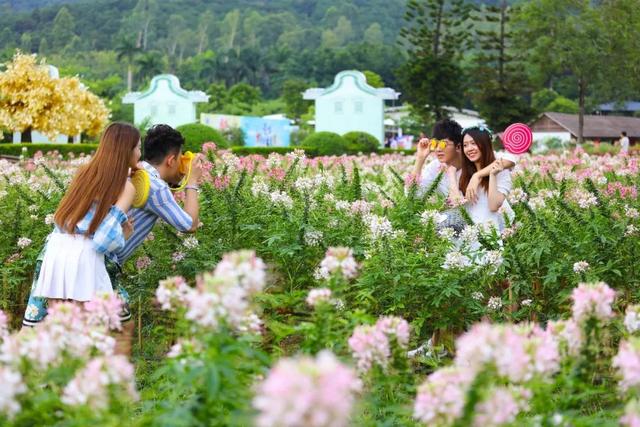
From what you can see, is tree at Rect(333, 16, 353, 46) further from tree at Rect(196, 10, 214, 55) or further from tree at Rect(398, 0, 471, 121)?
tree at Rect(398, 0, 471, 121)

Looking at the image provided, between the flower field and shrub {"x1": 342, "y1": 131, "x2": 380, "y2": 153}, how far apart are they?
23005 millimetres

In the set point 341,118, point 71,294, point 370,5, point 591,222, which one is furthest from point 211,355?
point 370,5

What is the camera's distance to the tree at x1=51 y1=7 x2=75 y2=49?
112 meters

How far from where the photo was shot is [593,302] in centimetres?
231

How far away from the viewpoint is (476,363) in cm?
200

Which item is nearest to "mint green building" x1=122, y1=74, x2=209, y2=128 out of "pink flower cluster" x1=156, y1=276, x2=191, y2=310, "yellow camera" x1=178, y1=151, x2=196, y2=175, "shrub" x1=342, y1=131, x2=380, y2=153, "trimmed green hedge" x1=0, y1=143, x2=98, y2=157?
"shrub" x1=342, y1=131, x2=380, y2=153

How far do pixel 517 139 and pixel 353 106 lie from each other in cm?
3074

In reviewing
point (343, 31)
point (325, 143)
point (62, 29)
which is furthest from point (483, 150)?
point (343, 31)

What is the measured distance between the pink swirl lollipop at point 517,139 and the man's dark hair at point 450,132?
22.1 inches

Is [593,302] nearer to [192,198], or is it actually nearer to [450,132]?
[192,198]

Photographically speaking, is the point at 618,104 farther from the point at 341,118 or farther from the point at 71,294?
the point at 71,294

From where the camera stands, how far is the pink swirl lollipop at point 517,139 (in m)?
5.91

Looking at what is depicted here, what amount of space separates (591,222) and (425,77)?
36.5 m

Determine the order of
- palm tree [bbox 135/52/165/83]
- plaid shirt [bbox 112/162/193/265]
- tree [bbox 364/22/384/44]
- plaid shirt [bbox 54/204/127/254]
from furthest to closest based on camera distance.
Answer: tree [bbox 364/22/384/44], palm tree [bbox 135/52/165/83], plaid shirt [bbox 112/162/193/265], plaid shirt [bbox 54/204/127/254]
